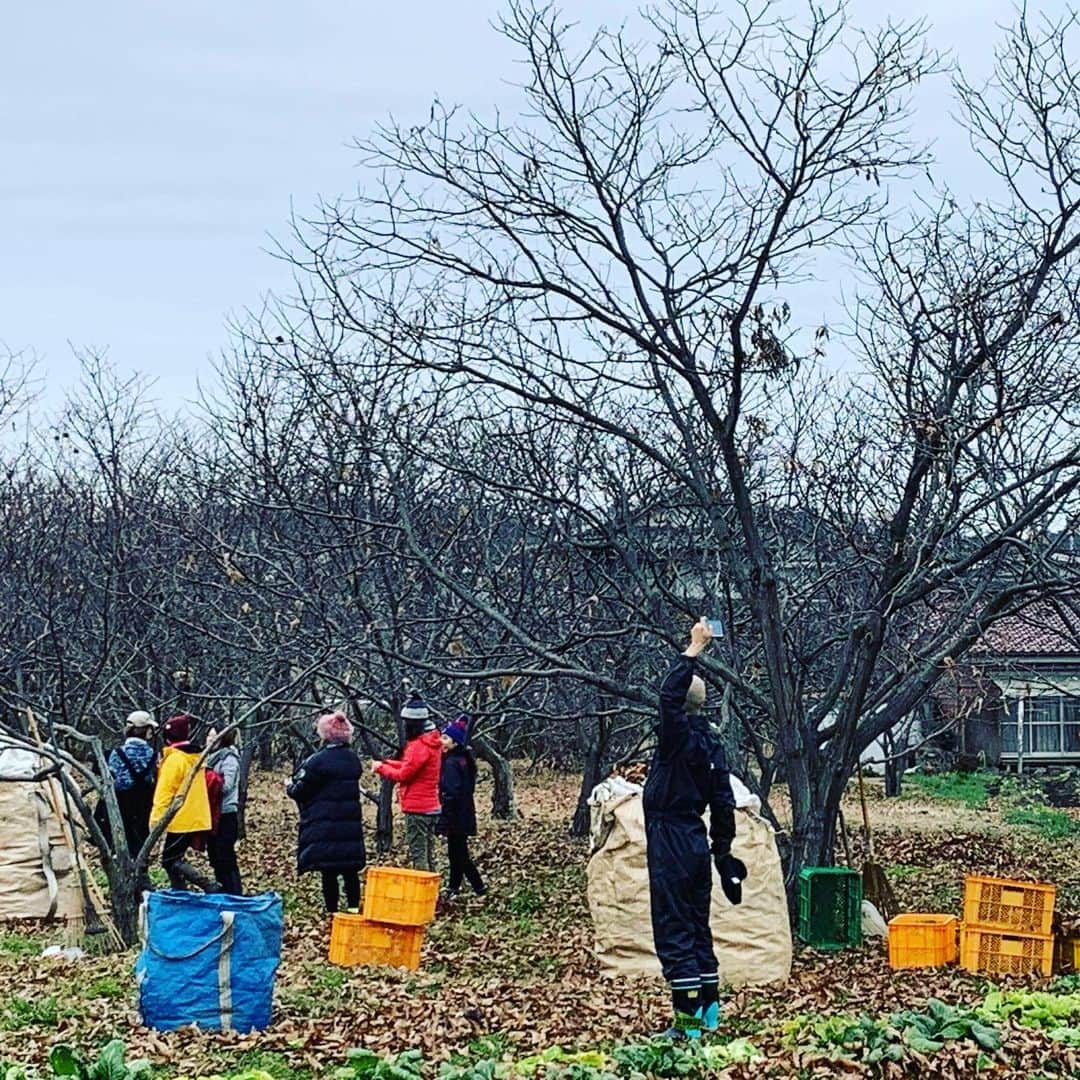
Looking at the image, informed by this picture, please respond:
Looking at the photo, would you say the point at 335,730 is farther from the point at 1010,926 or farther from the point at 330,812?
the point at 1010,926

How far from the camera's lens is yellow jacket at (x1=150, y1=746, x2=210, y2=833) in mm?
11602

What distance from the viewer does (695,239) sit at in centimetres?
1044

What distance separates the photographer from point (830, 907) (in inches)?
421

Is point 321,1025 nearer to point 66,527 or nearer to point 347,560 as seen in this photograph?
point 347,560

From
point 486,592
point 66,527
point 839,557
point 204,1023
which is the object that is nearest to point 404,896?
Result: point 204,1023

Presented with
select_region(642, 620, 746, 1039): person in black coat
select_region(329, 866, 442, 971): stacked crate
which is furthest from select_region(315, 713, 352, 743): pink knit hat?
select_region(642, 620, 746, 1039): person in black coat

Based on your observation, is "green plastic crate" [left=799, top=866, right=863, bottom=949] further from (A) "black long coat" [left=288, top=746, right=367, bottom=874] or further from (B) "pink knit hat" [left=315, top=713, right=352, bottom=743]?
(B) "pink knit hat" [left=315, top=713, right=352, bottom=743]

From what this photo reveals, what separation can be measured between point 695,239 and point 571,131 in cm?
108

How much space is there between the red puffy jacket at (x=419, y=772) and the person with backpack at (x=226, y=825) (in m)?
1.26

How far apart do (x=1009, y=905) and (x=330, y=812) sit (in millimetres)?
4947

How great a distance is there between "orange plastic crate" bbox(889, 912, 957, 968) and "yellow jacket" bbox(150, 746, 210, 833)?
16.5 ft

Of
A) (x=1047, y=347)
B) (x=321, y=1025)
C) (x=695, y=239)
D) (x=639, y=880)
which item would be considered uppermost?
(x=695, y=239)

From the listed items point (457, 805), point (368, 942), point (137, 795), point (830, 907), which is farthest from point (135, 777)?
point (830, 907)

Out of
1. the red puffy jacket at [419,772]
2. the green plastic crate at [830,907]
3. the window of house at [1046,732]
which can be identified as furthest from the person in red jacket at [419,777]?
the window of house at [1046,732]
